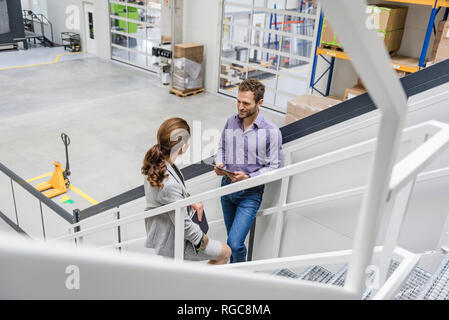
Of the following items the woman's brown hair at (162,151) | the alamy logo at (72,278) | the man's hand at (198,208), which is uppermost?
the alamy logo at (72,278)

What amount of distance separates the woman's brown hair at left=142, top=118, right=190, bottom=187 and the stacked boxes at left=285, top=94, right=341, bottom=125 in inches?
232

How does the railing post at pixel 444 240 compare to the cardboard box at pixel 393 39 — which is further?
Answer: the cardboard box at pixel 393 39

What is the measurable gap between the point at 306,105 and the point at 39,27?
16.1m

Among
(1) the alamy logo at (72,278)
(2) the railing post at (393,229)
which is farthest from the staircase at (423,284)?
(1) the alamy logo at (72,278)

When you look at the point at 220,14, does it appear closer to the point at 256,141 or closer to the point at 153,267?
the point at 256,141

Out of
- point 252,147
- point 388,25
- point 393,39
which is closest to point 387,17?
point 388,25

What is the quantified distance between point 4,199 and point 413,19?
27.6 feet

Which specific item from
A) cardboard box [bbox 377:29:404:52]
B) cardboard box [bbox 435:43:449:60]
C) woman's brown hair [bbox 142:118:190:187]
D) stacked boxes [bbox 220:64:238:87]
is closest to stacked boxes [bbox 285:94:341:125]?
cardboard box [bbox 377:29:404:52]

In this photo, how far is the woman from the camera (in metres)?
2.46

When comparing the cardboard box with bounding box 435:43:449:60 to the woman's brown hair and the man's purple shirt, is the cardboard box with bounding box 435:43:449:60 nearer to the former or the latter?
the man's purple shirt

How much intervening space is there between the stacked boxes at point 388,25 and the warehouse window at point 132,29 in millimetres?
7990

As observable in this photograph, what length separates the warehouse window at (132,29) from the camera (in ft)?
48.8

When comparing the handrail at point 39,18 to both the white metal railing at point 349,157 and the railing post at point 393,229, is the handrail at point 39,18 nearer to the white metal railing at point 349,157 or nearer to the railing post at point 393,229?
the white metal railing at point 349,157

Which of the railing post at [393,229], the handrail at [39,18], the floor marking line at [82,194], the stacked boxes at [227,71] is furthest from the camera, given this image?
the handrail at [39,18]
